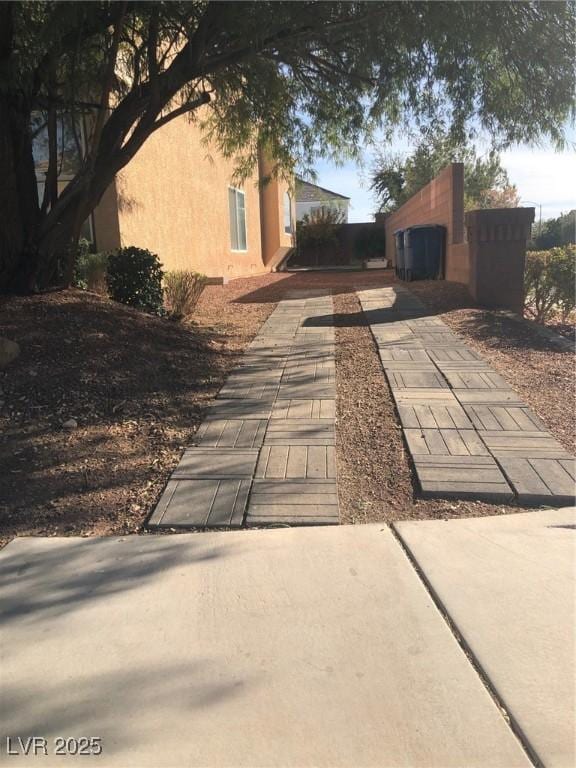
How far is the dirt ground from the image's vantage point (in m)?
3.68

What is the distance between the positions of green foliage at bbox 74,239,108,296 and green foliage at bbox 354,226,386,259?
23347 mm

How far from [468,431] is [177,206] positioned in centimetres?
1056

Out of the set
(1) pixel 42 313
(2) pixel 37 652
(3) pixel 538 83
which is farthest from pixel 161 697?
(3) pixel 538 83

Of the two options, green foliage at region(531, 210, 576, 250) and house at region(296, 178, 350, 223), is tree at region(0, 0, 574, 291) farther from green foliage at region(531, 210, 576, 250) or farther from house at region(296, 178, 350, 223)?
house at region(296, 178, 350, 223)

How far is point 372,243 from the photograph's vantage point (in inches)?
1253

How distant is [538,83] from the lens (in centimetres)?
706

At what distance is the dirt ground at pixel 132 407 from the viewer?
3682mm

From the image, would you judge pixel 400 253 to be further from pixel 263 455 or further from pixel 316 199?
pixel 316 199

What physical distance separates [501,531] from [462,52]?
5574 mm

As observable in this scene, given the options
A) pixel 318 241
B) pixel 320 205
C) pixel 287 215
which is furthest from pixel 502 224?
pixel 320 205

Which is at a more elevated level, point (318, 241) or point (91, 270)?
point (318, 241)

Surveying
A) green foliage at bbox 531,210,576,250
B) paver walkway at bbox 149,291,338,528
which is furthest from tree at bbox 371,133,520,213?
paver walkway at bbox 149,291,338,528

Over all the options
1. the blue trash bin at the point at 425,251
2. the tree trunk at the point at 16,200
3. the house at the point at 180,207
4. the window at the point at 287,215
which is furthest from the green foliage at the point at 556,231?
the tree trunk at the point at 16,200

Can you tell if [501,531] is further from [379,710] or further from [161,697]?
[161,697]
